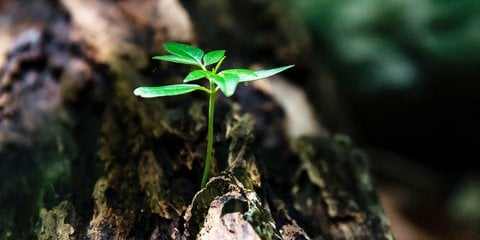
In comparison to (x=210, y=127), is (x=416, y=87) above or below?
above

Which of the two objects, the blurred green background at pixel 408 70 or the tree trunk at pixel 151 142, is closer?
the tree trunk at pixel 151 142

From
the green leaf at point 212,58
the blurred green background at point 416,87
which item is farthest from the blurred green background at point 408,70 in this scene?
the green leaf at point 212,58

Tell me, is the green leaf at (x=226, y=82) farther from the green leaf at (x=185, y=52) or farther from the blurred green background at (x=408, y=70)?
the blurred green background at (x=408, y=70)

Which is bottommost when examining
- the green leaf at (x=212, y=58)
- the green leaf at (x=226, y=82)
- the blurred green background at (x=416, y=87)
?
the green leaf at (x=226, y=82)

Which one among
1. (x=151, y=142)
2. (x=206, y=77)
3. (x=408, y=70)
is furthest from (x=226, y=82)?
(x=408, y=70)

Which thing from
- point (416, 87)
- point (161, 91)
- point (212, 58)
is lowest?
point (161, 91)

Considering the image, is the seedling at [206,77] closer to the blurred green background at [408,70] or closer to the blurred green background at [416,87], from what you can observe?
the blurred green background at [416,87]

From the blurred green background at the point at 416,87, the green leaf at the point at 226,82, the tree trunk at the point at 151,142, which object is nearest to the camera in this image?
the green leaf at the point at 226,82

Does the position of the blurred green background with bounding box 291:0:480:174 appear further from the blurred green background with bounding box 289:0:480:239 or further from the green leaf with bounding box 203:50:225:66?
the green leaf with bounding box 203:50:225:66

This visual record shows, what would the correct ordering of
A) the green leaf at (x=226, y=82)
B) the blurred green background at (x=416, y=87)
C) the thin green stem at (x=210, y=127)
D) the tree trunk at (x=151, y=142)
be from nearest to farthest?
the green leaf at (x=226, y=82), the thin green stem at (x=210, y=127), the tree trunk at (x=151, y=142), the blurred green background at (x=416, y=87)

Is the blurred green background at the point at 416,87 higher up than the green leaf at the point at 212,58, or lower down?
higher up

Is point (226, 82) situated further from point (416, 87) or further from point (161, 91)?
point (416, 87)
